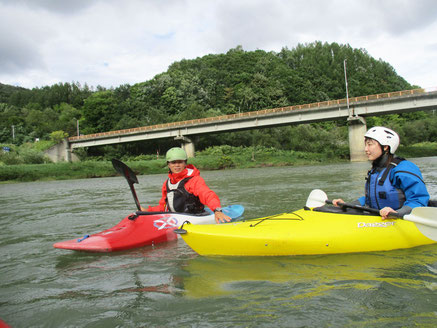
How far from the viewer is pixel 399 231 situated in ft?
13.0

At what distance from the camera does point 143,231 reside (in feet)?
15.7

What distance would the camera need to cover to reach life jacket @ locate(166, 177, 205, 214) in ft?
16.4

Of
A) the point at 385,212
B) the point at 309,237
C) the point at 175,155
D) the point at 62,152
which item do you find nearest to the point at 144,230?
the point at 175,155

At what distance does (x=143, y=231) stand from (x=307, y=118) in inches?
1313

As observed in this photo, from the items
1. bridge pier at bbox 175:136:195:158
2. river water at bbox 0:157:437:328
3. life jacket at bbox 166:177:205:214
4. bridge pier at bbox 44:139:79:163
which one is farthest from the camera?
bridge pier at bbox 44:139:79:163

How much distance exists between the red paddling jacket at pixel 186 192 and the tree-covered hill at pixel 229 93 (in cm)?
4440

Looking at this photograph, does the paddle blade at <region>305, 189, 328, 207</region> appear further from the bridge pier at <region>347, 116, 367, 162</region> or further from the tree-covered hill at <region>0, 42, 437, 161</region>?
the tree-covered hill at <region>0, 42, 437, 161</region>

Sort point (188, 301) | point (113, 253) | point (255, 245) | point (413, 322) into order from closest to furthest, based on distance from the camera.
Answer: point (413, 322) → point (188, 301) → point (255, 245) → point (113, 253)

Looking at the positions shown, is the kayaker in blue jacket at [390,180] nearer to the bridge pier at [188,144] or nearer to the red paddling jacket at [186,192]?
the red paddling jacket at [186,192]

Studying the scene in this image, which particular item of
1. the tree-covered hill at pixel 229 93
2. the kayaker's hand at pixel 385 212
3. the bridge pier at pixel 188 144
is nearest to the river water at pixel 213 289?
the kayaker's hand at pixel 385 212

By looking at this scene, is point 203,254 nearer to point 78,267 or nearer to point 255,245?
point 255,245

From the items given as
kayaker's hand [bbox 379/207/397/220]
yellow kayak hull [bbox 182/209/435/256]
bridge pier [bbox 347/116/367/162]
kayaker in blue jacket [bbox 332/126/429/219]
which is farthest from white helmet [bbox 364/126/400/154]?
bridge pier [bbox 347/116/367/162]

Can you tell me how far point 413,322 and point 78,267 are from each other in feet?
11.3

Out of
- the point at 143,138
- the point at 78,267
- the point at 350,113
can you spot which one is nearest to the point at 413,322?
the point at 78,267
